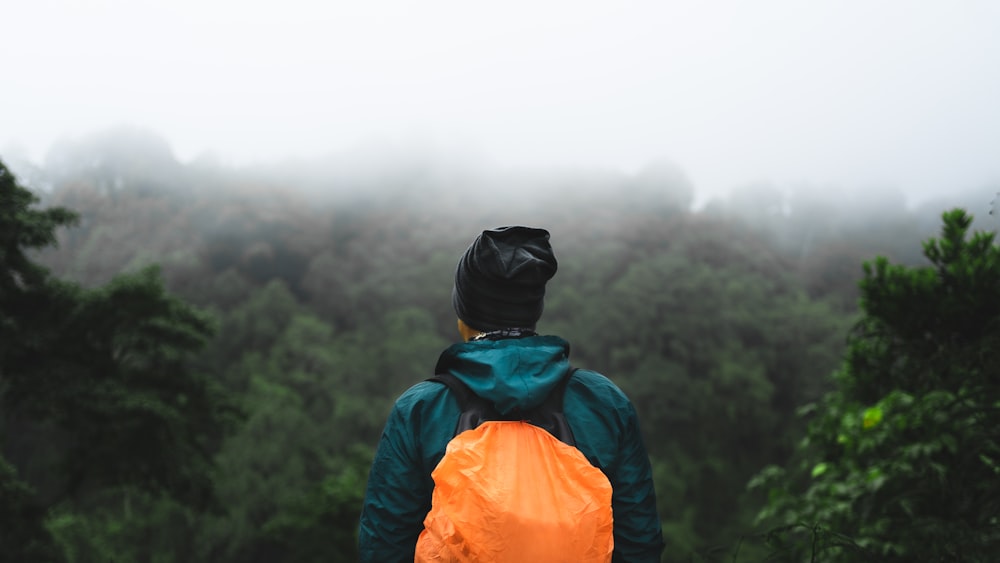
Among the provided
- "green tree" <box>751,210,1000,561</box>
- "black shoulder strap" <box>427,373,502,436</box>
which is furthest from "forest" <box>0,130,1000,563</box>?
"black shoulder strap" <box>427,373,502,436</box>

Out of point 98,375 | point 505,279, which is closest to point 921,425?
point 505,279

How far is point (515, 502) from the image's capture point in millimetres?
919

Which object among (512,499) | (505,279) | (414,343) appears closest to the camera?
(512,499)

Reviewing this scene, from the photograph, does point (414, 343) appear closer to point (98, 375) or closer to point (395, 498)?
point (98, 375)

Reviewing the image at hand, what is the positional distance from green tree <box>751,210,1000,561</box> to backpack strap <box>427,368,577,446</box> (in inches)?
41.9

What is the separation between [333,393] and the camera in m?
22.5

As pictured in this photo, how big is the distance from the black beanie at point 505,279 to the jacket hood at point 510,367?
0.20 ft

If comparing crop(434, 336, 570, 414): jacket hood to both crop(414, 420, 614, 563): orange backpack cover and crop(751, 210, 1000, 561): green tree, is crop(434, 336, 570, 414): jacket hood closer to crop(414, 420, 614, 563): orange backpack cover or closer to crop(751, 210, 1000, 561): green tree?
crop(414, 420, 614, 563): orange backpack cover

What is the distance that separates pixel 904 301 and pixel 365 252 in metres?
30.3

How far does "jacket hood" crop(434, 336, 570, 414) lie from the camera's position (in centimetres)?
96

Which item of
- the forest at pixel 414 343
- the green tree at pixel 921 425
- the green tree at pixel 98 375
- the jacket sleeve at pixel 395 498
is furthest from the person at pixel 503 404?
the green tree at pixel 98 375

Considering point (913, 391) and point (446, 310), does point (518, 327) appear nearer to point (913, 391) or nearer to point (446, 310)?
point (913, 391)

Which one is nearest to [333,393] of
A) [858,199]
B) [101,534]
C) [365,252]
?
[101,534]

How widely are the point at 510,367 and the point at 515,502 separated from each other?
19 centimetres
